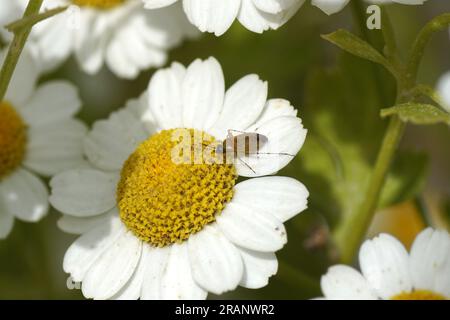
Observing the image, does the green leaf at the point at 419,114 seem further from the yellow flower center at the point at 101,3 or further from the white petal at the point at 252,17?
the yellow flower center at the point at 101,3

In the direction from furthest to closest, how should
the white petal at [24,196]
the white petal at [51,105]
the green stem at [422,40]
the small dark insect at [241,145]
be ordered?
the white petal at [51,105] < the white petal at [24,196] < the small dark insect at [241,145] < the green stem at [422,40]

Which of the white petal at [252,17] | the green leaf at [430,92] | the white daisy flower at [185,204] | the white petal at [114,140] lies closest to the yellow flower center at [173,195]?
the white daisy flower at [185,204]

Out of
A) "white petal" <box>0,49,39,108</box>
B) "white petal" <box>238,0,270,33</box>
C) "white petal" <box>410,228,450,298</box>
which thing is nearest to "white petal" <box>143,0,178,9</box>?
"white petal" <box>238,0,270,33</box>

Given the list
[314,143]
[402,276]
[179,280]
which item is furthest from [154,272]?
[314,143]

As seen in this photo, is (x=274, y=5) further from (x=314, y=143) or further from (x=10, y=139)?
(x=10, y=139)

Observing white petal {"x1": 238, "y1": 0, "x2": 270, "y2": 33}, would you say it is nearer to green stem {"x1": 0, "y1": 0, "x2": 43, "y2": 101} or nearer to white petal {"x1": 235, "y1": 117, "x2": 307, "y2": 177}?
white petal {"x1": 235, "y1": 117, "x2": 307, "y2": 177}
